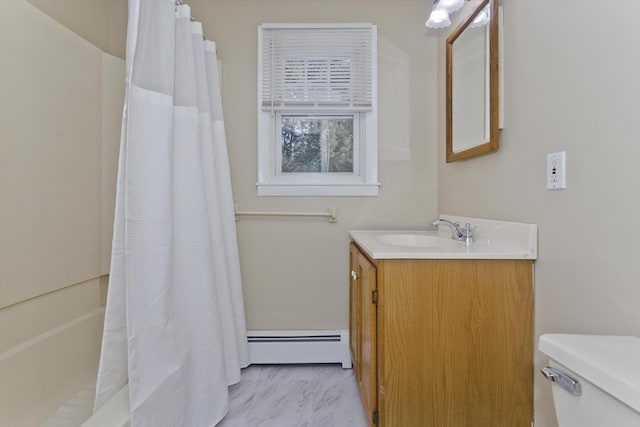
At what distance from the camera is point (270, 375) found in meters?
1.82

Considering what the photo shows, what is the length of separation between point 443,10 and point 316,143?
3.12 feet

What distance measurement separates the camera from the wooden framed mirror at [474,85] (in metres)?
1.29

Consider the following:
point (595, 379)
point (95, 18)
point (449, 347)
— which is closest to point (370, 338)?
point (449, 347)

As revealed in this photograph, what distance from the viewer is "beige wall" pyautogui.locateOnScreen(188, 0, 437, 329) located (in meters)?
1.94

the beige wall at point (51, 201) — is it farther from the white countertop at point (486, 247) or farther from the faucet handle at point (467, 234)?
the faucet handle at point (467, 234)

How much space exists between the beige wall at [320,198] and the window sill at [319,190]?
4 centimetres

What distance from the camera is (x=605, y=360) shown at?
59 centimetres

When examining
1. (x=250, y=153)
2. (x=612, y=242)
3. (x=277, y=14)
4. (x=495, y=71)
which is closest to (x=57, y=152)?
(x=250, y=153)

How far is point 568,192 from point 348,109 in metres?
1.25

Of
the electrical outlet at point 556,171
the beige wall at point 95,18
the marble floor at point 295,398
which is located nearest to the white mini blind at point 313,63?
the beige wall at point 95,18

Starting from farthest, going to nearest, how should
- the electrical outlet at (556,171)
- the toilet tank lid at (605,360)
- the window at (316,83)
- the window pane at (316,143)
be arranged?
the window pane at (316,143)
the window at (316,83)
the electrical outlet at (556,171)
the toilet tank lid at (605,360)

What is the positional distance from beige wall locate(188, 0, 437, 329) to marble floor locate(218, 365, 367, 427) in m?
0.25

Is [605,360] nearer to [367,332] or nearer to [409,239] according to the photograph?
[367,332]

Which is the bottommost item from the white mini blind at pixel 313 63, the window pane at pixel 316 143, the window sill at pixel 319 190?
the window sill at pixel 319 190
